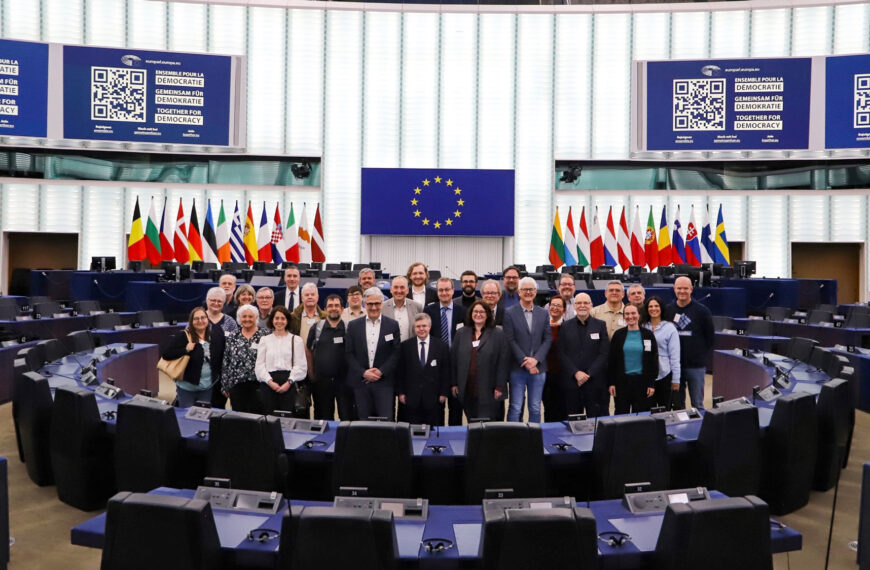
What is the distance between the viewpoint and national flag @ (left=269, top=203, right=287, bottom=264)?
17141 millimetres

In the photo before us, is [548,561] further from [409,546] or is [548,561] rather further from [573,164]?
[573,164]

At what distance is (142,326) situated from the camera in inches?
404

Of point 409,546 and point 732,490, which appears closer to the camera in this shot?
point 409,546

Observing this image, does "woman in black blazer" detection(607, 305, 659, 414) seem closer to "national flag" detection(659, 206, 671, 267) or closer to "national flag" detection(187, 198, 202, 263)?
"national flag" detection(659, 206, 671, 267)

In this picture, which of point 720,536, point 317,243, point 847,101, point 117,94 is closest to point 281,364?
point 720,536

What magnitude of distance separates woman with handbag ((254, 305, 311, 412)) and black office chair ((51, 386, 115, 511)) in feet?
3.62

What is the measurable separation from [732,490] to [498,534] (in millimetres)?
2382

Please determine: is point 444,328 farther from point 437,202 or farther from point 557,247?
point 437,202

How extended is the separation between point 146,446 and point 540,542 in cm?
275

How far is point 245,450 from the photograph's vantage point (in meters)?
4.04

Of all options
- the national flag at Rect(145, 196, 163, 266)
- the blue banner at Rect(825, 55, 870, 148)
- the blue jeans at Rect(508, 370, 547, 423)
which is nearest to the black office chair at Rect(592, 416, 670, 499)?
Result: the blue jeans at Rect(508, 370, 547, 423)

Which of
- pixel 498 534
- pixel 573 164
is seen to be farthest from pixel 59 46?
pixel 498 534

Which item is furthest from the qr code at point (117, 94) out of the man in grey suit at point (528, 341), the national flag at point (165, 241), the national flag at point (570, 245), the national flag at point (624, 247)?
the man in grey suit at point (528, 341)

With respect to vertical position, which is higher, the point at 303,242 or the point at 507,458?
the point at 303,242
